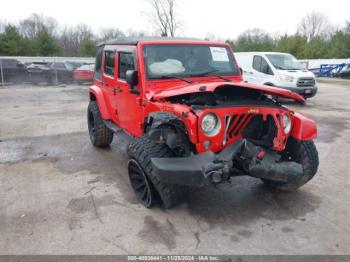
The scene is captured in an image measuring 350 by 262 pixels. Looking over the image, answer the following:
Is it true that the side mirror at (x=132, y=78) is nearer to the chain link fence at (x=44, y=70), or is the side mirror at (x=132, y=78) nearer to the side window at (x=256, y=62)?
the side window at (x=256, y=62)

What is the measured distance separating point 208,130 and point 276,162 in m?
0.83

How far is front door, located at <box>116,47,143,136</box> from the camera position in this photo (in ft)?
14.8

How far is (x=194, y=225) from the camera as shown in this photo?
3.50 meters

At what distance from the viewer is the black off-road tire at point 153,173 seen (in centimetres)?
348

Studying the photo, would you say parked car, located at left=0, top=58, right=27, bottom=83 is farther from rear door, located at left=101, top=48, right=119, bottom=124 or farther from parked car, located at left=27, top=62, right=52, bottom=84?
rear door, located at left=101, top=48, right=119, bottom=124

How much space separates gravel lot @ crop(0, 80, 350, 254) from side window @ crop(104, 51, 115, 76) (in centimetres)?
145

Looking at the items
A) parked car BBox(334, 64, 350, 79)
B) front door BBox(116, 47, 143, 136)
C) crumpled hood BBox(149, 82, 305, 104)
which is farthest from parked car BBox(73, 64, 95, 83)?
parked car BBox(334, 64, 350, 79)

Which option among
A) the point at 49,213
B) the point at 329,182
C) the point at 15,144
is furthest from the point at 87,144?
the point at 329,182

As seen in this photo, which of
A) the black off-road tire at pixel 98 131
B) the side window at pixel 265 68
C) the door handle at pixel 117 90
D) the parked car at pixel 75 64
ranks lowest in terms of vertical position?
the black off-road tire at pixel 98 131

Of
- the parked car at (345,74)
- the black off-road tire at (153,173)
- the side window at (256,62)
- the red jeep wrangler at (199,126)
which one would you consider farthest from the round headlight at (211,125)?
the parked car at (345,74)

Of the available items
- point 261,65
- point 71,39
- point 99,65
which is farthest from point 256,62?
point 71,39

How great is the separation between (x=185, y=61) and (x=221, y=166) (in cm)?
201

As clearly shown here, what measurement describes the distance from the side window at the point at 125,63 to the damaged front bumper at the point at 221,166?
1.83 meters

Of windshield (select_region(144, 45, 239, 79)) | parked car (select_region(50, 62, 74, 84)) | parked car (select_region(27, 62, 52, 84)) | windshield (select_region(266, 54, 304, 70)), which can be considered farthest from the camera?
parked car (select_region(27, 62, 52, 84))
